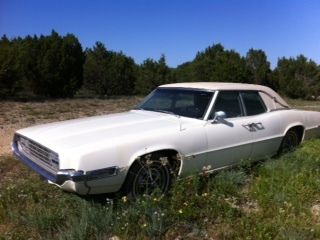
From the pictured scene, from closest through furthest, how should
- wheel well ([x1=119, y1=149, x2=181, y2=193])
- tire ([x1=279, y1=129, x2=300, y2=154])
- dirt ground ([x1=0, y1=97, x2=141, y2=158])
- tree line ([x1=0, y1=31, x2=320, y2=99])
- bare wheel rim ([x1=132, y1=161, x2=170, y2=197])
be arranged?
bare wheel rim ([x1=132, y1=161, x2=170, y2=197]) < wheel well ([x1=119, y1=149, x2=181, y2=193]) < tire ([x1=279, y1=129, x2=300, y2=154]) < dirt ground ([x1=0, y1=97, x2=141, y2=158]) < tree line ([x1=0, y1=31, x2=320, y2=99])

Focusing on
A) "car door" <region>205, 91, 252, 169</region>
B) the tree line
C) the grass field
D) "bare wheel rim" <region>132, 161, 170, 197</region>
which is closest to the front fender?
"bare wheel rim" <region>132, 161, 170, 197</region>

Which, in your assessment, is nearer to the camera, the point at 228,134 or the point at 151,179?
the point at 151,179

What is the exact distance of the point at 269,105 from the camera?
6.41 meters

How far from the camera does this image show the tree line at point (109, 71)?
17.2 meters

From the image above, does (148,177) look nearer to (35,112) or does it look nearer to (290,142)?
(290,142)

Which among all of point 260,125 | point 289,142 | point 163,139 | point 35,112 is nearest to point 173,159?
point 163,139

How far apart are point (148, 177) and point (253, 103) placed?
2256 mm

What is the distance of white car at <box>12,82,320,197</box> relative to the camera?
4.21 meters

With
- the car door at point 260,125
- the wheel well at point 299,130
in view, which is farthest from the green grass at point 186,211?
the wheel well at point 299,130

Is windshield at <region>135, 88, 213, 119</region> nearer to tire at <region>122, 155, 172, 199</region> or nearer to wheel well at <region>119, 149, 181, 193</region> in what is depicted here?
wheel well at <region>119, 149, 181, 193</region>

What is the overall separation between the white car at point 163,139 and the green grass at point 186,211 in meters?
0.24

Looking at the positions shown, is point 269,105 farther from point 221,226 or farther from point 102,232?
point 102,232

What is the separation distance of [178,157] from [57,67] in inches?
541

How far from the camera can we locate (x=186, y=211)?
4223 mm
